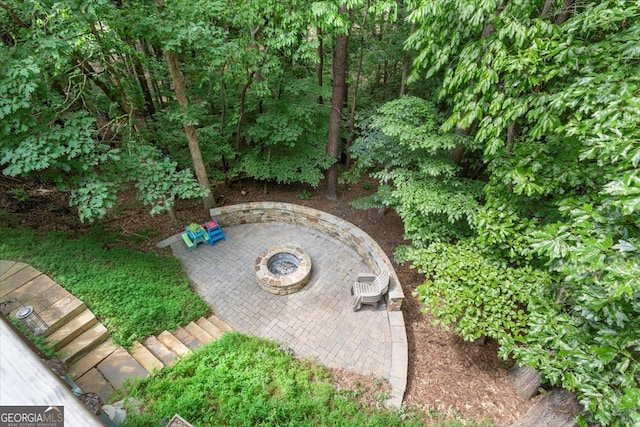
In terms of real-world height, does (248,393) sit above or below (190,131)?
below

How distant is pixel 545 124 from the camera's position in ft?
10.1

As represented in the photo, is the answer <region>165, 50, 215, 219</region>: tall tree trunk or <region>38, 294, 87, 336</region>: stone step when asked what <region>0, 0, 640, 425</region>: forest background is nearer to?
<region>165, 50, 215, 219</region>: tall tree trunk

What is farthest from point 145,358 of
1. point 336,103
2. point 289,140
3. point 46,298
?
point 336,103

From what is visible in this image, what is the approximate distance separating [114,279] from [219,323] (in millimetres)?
2059

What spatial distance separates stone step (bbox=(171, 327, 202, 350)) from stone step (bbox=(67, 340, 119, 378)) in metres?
0.93

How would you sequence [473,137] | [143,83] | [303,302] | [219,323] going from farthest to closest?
[143,83] < [303,302] < [219,323] < [473,137]

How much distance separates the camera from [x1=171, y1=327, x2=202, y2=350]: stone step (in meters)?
4.85

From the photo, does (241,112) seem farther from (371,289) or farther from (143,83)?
(371,289)

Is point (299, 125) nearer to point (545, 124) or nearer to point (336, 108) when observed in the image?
point (336, 108)

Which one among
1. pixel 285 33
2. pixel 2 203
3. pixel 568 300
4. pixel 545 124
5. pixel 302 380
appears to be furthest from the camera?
pixel 2 203

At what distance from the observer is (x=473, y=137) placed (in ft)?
16.8

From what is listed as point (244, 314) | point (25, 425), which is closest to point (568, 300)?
point (25, 425)

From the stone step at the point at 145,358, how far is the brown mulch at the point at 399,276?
8.94 feet

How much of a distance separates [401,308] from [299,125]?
17.2 feet
